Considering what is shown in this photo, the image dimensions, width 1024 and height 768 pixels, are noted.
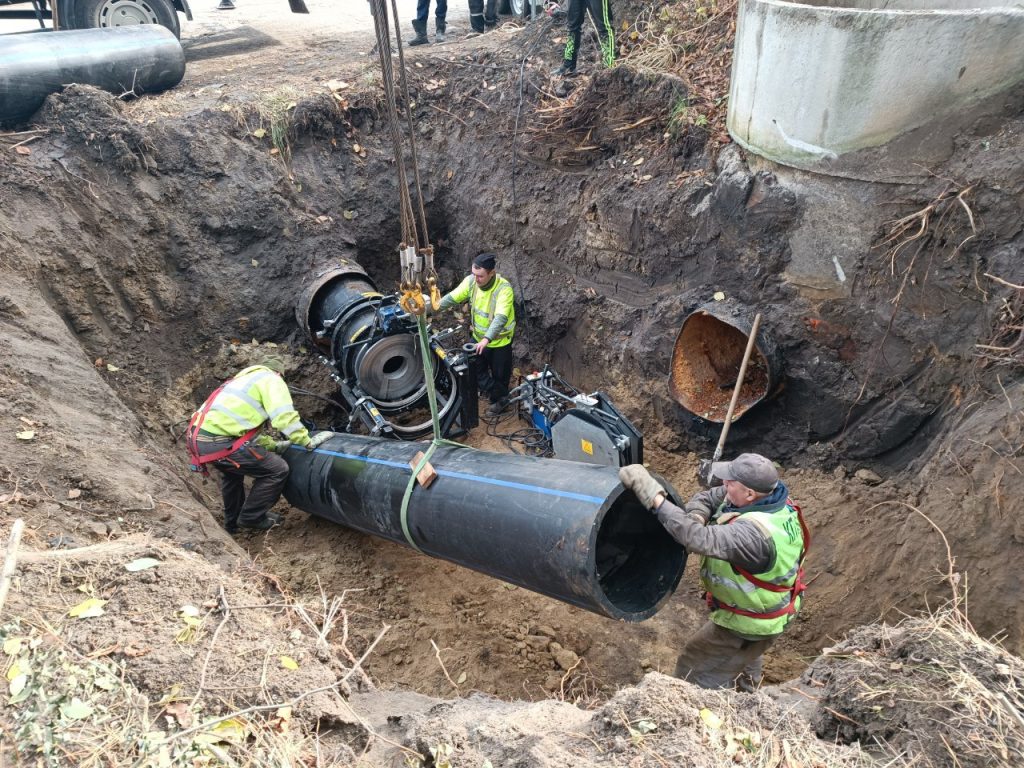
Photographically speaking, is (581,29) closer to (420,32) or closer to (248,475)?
(420,32)

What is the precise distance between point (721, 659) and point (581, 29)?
6.91 meters

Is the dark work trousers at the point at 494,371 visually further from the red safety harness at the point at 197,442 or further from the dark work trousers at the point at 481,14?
the dark work trousers at the point at 481,14

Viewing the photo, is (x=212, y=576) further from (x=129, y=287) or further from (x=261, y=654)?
(x=129, y=287)

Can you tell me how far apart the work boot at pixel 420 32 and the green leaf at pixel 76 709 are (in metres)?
9.50

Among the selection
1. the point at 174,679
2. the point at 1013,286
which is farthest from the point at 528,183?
the point at 174,679

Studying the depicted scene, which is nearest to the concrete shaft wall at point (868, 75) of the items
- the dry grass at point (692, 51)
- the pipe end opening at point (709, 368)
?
the dry grass at point (692, 51)

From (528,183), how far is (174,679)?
624 cm

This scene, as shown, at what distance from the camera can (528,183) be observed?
766 cm

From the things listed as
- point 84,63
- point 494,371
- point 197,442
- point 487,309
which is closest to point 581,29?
point 487,309

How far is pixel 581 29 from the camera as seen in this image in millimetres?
7949

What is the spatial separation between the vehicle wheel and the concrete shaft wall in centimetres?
772

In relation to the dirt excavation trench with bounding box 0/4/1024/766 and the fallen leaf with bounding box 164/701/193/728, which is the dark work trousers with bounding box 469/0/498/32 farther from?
the fallen leaf with bounding box 164/701/193/728

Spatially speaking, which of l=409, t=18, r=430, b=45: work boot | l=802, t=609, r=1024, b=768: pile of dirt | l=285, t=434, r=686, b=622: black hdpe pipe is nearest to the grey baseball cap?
l=285, t=434, r=686, b=622: black hdpe pipe

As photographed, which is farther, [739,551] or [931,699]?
[739,551]
